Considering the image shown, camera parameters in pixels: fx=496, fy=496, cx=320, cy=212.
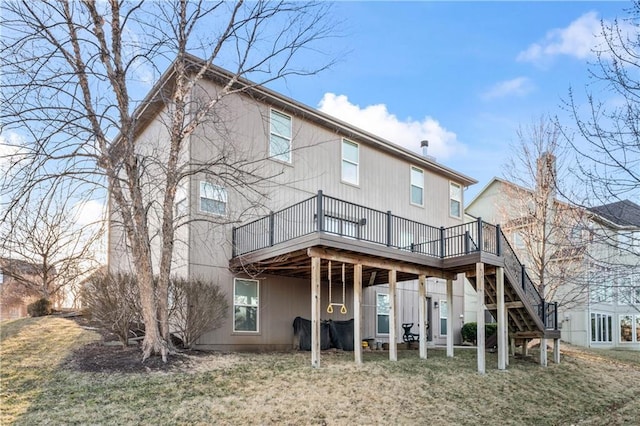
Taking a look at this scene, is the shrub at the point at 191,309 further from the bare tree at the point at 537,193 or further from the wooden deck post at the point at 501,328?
the bare tree at the point at 537,193

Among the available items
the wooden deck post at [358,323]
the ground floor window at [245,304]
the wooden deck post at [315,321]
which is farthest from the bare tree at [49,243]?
the wooden deck post at [358,323]

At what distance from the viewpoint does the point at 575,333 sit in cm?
2294

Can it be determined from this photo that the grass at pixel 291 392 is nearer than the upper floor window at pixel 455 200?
Yes

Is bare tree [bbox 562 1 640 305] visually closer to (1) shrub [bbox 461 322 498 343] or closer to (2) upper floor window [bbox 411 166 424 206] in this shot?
(2) upper floor window [bbox 411 166 424 206]

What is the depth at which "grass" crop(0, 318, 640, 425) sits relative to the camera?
7.05 m

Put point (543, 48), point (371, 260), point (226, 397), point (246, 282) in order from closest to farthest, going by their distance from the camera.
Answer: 1. point (226, 397)
2. point (543, 48)
3. point (371, 260)
4. point (246, 282)

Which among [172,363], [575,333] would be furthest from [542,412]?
[575,333]

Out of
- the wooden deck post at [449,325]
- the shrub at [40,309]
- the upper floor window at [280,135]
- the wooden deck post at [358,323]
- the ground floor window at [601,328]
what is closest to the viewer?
the wooden deck post at [358,323]

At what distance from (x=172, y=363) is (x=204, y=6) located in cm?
740

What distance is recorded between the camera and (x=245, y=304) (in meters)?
13.0

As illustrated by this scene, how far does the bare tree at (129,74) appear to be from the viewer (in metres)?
8.52

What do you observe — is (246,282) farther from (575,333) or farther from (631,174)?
(575,333)

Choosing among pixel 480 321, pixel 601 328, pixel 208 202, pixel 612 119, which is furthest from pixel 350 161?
pixel 601 328

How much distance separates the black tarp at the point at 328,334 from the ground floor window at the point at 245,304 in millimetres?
1311
